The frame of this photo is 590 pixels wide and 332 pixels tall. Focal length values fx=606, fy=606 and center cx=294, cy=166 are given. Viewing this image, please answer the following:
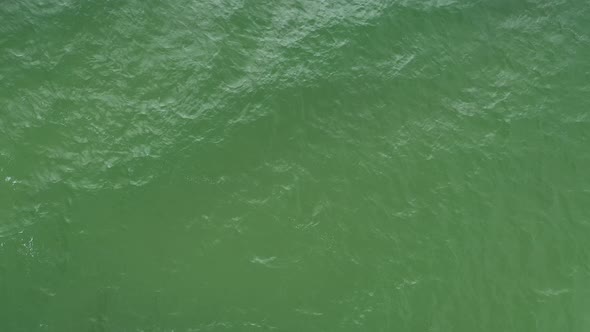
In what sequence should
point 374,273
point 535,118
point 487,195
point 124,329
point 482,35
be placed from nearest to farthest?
point 124,329, point 374,273, point 487,195, point 535,118, point 482,35

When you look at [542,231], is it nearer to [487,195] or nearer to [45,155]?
[487,195]

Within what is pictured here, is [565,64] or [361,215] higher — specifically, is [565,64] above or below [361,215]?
above

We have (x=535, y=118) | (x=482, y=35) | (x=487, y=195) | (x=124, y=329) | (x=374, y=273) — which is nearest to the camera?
(x=124, y=329)

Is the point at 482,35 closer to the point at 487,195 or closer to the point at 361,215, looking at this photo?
the point at 487,195

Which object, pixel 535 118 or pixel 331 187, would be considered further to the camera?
pixel 535 118

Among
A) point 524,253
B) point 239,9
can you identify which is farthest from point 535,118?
point 239,9

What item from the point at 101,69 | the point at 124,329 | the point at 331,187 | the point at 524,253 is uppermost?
the point at 101,69

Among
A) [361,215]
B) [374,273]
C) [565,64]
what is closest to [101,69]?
[361,215]
